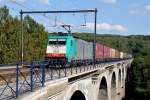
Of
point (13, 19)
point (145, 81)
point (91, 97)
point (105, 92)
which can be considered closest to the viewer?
point (91, 97)

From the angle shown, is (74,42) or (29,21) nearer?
(74,42)

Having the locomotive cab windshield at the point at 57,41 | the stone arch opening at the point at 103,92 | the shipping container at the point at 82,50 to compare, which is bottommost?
the stone arch opening at the point at 103,92

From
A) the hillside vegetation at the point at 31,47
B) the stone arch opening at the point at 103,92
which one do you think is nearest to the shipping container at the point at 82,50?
the hillside vegetation at the point at 31,47

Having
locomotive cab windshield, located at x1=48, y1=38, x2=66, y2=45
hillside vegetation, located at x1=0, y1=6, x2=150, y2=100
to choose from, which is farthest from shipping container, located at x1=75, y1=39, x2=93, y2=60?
locomotive cab windshield, located at x1=48, y1=38, x2=66, y2=45

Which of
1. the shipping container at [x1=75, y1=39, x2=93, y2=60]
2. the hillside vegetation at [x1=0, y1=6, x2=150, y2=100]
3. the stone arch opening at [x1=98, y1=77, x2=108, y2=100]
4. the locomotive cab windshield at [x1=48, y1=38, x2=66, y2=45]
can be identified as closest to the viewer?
the locomotive cab windshield at [x1=48, y1=38, x2=66, y2=45]

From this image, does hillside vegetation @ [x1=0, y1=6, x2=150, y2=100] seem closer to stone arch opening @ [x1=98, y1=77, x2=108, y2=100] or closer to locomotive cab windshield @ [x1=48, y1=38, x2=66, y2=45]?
stone arch opening @ [x1=98, y1=77, x2=108, y2=100]

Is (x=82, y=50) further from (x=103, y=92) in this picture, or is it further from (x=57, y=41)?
(x=103, y=92)

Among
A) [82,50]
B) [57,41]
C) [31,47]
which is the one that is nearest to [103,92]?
[82,50]

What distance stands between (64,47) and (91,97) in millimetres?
4872

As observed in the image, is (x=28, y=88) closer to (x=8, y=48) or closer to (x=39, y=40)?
(x=8, y=48)

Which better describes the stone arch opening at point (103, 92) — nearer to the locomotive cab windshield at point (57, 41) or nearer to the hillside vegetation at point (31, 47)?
the hillside vegetation at point (31, 47)

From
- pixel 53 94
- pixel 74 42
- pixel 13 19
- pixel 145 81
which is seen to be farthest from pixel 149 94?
pixel 53 94

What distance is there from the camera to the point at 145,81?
94250mm

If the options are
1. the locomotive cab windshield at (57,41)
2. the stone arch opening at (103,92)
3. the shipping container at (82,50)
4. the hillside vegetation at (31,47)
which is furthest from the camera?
the hillside vegetation at (31,47)
